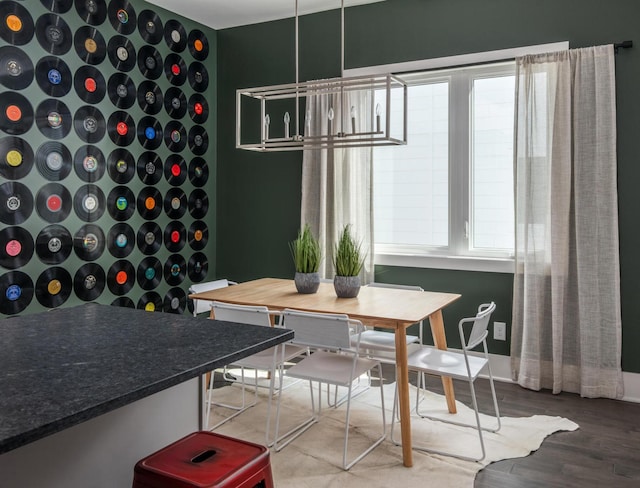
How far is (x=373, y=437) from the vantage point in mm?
2992

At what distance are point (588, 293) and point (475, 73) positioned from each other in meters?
1.68

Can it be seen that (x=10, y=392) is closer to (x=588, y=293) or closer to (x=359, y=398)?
(x=359, y=398)

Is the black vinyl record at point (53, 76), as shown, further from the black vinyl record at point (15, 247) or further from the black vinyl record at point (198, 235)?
the black vinyl record at point (198, 235)

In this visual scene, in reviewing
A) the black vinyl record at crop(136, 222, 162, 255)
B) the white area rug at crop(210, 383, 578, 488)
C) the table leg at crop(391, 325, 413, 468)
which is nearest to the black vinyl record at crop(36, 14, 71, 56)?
the black vinyl record at crop(136, 222, 162, 255)

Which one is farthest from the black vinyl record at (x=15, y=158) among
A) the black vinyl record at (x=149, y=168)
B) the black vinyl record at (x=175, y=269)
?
the black vinyl record at (x=175, y=269)

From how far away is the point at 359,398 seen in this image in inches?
140

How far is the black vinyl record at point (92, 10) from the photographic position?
381 cm

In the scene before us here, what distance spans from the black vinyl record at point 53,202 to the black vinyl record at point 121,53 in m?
1.00

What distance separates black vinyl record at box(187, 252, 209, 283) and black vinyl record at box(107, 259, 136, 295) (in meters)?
0.63

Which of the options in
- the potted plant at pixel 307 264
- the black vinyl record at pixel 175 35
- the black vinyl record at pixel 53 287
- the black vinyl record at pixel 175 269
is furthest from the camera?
the black vinyl record at pixel 175 269

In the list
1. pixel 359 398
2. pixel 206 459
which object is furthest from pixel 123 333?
pixel 359 398

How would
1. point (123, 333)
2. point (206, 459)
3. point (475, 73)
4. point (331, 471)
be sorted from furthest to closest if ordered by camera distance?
1. point (475, 73)
2. point (331, 471)
3. point (123, 333)
4. point (206, 459)

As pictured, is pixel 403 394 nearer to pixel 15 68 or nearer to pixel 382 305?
pixel 382 305

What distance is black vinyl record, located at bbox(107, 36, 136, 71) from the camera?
159 inches
